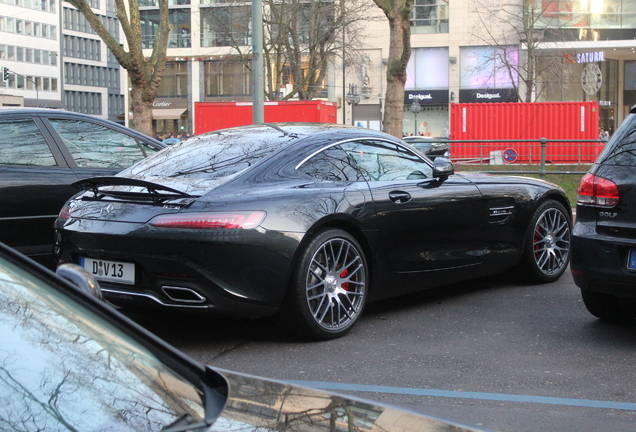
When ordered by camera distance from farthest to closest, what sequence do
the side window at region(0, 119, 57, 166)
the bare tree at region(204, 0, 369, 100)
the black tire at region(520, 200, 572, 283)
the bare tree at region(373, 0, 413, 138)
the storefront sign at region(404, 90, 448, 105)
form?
the storefront sign at region(404, 90, 448, 105) < the bare tree at region(204, 0, 369, 100) < the bare tree at region(373, 0, 413, 138) < the black tire at region(520, 200, 572, 283) < the side window at region(0, 119, 57, 166)

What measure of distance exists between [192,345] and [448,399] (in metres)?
1.82

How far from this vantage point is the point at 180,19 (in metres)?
59.4

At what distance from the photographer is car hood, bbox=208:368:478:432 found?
Answer: 1686 mm

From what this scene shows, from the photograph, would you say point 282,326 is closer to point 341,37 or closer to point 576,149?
point 576,149

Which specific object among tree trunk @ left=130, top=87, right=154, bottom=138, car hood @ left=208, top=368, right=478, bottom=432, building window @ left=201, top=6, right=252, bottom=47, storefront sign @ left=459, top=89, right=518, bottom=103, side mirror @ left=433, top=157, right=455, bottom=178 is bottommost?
car hood @ left=208, top=368, right=478, bottom=432

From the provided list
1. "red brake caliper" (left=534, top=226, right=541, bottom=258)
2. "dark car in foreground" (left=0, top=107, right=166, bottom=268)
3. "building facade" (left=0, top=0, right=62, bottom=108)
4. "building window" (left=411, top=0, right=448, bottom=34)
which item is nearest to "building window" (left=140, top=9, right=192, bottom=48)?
"building window" (left=411, top=0, right=448, bottom=34)

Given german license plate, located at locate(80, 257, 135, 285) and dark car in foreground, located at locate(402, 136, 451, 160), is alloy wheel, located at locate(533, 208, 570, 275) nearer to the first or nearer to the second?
german license plate, located at locate(80, 257, 135, 285)

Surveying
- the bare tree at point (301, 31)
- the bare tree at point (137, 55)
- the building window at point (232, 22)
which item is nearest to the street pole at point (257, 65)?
the bare tree at point (137, 55)

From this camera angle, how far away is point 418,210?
588 cm

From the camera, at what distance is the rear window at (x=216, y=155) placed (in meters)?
5.24

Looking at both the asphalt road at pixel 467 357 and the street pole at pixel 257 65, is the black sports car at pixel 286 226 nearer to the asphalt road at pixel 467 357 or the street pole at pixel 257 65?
A: the asphalt road at pixel 467 357

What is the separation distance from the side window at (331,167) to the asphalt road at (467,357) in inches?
41.3

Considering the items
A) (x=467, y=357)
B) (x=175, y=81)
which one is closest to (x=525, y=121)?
(x=467, y=357)

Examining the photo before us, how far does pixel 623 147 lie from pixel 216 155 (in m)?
2.62
